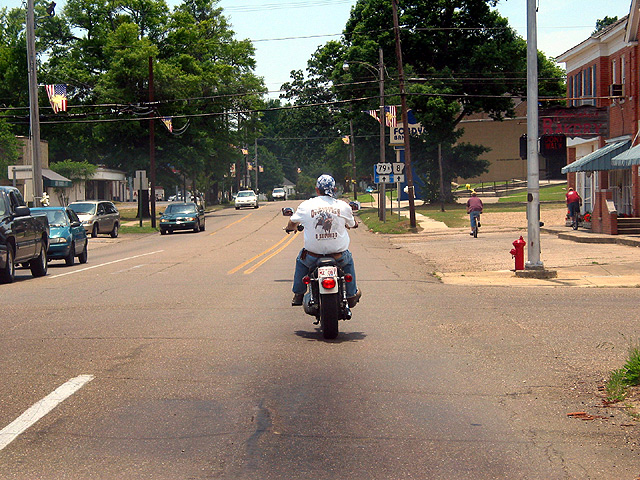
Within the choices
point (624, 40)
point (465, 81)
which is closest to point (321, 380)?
point (624, 40)

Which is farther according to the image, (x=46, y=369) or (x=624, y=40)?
(x=624, y=40)

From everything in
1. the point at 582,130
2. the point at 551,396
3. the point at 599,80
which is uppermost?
the point at 599,80

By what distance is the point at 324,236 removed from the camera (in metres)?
10.0

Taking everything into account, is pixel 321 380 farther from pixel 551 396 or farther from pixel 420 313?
pixel 420 313

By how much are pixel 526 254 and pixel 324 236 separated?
55.8 feet

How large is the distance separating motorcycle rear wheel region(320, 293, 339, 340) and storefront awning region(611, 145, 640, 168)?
19.2m

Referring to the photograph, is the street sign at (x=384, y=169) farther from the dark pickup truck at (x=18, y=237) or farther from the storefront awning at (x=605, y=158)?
the dark pickup truck at (x=18, y=237)

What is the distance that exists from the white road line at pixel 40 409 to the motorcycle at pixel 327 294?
2.88 m

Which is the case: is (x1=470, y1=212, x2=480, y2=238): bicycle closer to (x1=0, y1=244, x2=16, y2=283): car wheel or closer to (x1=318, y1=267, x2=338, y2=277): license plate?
(x1=0, y1=244, x2=16, y2=283): car wheel

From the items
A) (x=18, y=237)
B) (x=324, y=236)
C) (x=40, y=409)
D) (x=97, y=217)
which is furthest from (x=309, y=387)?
(x=97, y=217)

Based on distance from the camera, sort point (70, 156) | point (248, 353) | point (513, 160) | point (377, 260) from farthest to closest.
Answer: point (513, 160) < point (70, 156) < point (377, 260) < point (248, 353)

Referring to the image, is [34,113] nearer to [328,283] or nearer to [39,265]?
[39,265]

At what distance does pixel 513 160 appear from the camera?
87.3m

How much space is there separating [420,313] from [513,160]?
256 feet
